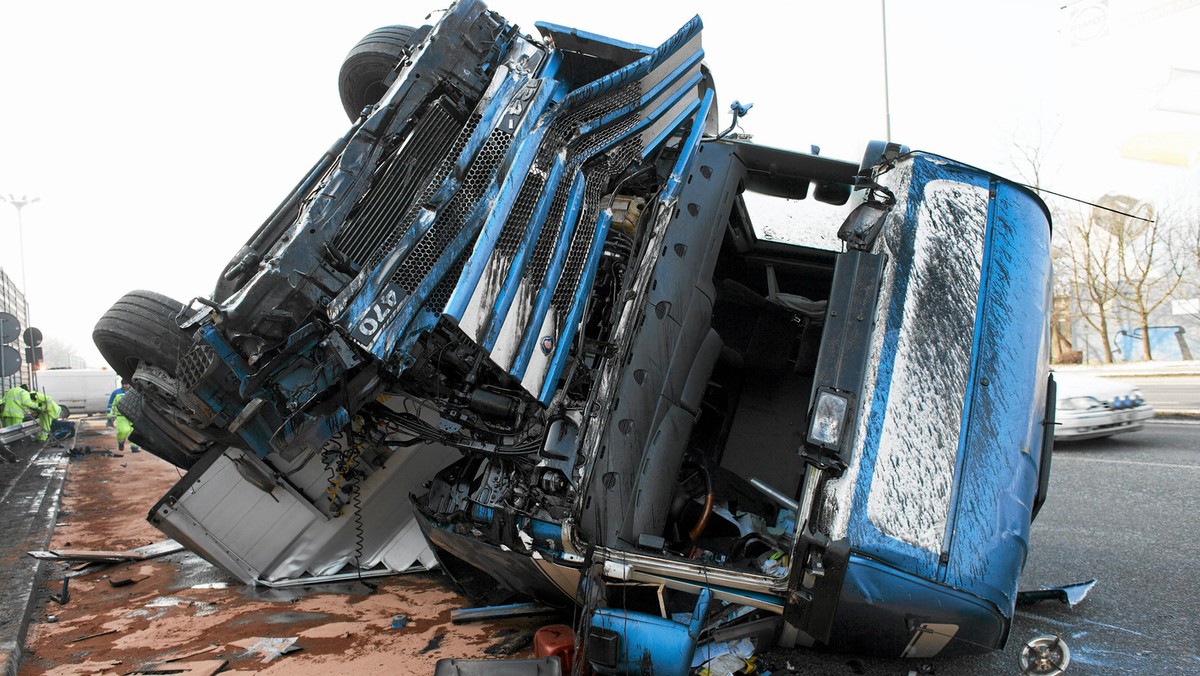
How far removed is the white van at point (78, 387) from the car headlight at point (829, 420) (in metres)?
26.2

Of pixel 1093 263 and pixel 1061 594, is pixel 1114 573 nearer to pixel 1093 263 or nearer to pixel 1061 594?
pixel 1061 594

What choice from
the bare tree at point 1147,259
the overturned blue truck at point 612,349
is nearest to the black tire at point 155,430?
the overturned blue truck at point 612,349

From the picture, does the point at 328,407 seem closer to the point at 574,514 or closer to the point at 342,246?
the point at 342,246

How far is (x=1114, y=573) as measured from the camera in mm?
3570

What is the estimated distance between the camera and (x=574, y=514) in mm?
2627

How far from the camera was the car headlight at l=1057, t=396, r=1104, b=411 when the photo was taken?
687 centimetres

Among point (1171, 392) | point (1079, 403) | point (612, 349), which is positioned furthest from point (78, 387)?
point (1171, 392)

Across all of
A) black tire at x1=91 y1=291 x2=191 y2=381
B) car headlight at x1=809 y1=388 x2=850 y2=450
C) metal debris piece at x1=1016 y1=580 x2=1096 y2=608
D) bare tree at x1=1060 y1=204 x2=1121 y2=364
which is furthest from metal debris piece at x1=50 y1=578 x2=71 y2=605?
bare tree at x1=1060 y1=204 x2=1121 y2=364

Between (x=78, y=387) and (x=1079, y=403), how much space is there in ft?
89.2

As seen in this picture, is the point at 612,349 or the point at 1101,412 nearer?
the point at 612,349

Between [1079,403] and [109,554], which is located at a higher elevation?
[1079,403]

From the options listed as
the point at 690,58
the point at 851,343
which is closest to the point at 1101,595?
the point at 851,343

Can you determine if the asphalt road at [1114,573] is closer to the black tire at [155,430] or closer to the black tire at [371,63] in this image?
the black tire at [155,430]

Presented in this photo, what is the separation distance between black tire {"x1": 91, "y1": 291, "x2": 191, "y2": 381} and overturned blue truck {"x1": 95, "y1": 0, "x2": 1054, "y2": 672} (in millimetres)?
14
